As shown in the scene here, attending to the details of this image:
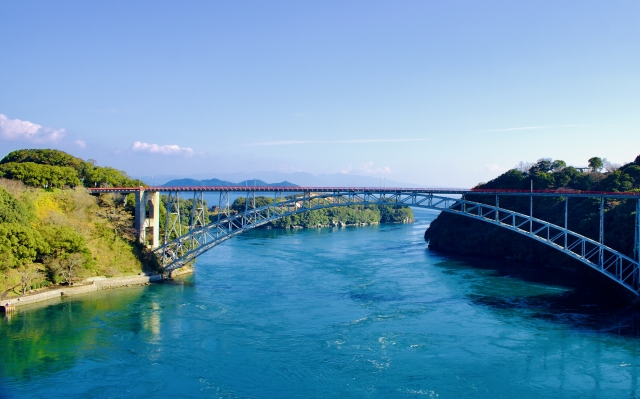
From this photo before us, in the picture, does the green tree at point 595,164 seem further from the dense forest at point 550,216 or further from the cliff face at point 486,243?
the cliff face at point 486,243

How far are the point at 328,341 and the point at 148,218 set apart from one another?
56.2ft

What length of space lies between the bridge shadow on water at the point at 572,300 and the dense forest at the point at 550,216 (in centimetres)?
229

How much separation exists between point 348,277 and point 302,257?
943 centimetres

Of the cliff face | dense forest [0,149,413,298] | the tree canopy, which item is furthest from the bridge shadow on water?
the tree canopy

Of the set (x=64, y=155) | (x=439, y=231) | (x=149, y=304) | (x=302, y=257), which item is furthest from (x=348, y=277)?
(x=64, y=155)

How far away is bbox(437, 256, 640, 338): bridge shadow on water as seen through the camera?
2217cm

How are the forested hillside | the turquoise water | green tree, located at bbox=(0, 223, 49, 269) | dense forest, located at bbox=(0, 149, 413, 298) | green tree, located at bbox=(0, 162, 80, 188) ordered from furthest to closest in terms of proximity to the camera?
green tree, located at bbox=(0, 162, 80, 188)
dense forest, located at bbox=(0, 149, 413, 298)
the forested hillside
green tree, located at bbox=(0, 223, 49, 269)
the turquoise water

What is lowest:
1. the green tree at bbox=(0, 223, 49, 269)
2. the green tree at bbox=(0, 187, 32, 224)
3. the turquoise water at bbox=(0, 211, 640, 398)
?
the turquoise water at bbox=(0, 211, 640, 398)

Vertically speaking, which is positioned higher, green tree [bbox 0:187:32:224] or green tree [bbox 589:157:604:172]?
green tree [bbox 589:157:604:172]

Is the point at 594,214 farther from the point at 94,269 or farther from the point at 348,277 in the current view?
the point at 94,269

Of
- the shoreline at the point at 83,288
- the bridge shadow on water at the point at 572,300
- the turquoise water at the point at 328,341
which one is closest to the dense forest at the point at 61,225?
the shoreline at the point at 83,288

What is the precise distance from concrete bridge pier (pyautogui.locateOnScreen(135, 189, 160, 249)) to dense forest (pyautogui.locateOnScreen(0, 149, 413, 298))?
647 millimetres

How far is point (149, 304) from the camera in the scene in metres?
Result: 24.6

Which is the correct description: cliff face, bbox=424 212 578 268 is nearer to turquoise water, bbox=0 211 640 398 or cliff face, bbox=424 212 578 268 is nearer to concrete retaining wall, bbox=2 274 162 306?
turquoise water, bbox=0 211 640 398
